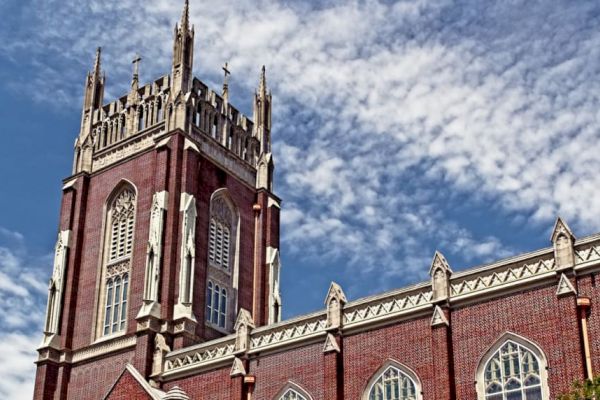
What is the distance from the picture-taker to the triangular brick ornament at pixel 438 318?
31031 millimetres

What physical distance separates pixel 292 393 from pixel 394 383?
446 centimetres

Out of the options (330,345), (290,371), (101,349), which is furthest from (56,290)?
(330,345)

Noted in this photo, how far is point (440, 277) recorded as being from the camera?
3173 cm

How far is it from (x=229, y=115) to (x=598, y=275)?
25.7 meters

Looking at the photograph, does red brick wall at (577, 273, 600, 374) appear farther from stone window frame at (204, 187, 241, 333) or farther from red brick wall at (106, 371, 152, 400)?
stone window frame at (204, 187, 241, 333)

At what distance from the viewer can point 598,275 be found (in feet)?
93.0

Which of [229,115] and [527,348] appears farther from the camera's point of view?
[229,115]

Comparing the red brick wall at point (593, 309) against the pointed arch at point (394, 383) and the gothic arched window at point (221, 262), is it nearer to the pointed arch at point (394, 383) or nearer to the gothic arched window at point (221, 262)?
the pointed arch at point (394, 383)

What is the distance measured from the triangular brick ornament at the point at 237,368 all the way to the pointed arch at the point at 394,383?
5.74 meters

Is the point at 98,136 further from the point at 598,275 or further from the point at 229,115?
the point at 598,275

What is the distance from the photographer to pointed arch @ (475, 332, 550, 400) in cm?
2852

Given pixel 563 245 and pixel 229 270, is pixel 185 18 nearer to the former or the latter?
pixel 229 270

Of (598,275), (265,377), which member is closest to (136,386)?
(265,377)

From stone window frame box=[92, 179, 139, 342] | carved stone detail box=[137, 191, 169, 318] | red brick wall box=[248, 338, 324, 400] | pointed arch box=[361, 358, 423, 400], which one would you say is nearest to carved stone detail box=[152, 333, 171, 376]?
carved stone detail box=[137, 191, 169, 318]
